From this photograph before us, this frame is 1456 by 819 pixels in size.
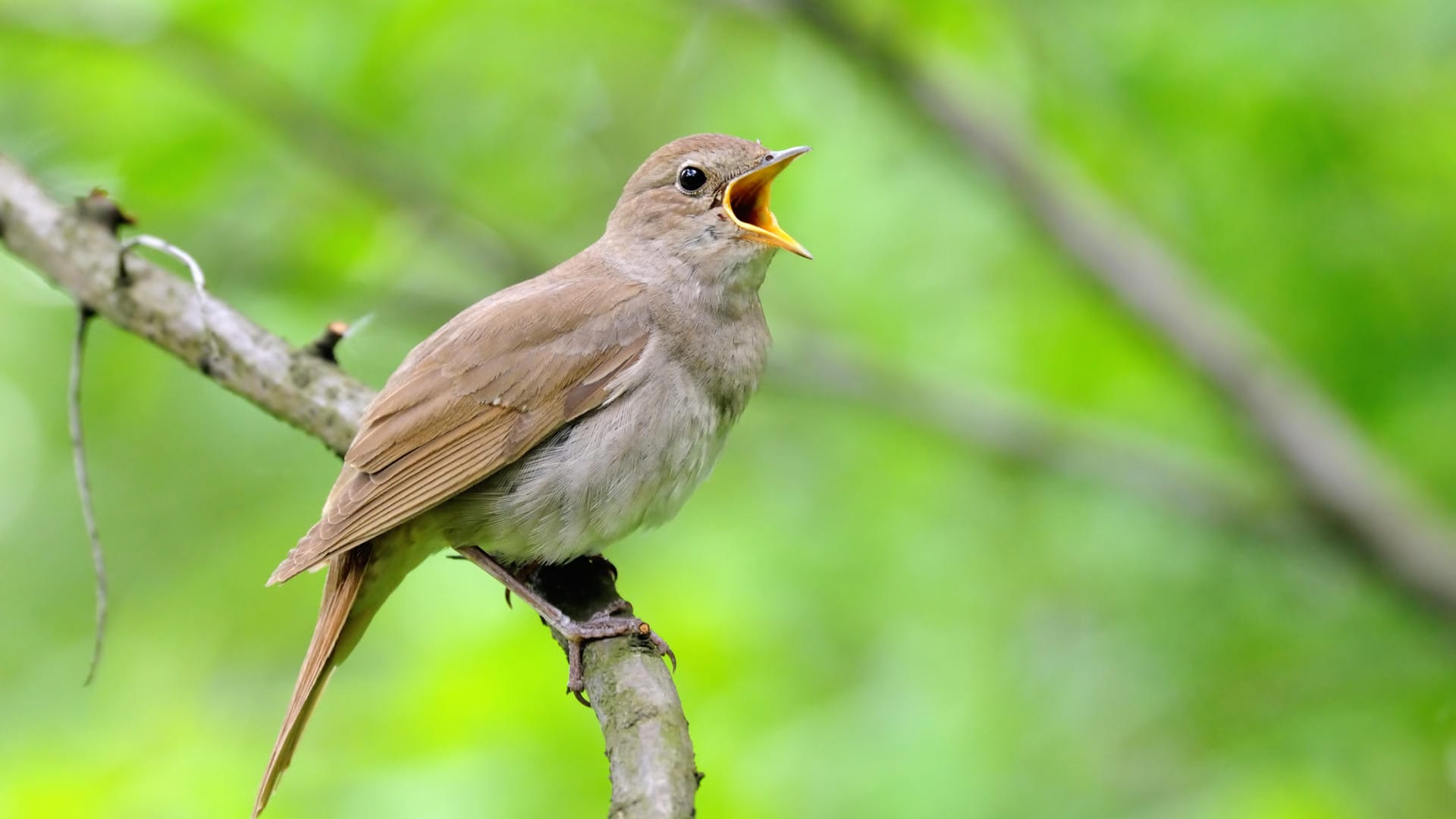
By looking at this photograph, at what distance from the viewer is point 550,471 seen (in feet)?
14.5

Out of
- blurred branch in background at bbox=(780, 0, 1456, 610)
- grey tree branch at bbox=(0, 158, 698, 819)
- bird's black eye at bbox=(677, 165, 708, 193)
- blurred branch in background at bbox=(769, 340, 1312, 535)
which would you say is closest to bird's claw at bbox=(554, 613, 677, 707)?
grey tree branch at bbox=(0, 158, 698, 819)

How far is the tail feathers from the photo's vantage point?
13.1 feet

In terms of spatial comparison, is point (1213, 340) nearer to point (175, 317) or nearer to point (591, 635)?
point (591, 635)

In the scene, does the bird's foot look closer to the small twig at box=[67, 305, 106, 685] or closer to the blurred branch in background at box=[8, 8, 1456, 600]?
the small twig at box=[67, 305, 106, 685]

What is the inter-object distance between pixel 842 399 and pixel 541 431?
113 inches

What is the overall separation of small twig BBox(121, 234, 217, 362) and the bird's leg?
108 centimetres

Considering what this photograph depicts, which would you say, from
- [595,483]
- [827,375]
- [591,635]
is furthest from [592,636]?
[827,375]

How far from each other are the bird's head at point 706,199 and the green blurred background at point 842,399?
1.17 metres

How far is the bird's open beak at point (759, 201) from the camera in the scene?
15.7ft

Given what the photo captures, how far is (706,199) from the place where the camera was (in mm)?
5117

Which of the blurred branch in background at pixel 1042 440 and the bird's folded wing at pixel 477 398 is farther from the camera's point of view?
the blurred branch in background at pixel 1042 440

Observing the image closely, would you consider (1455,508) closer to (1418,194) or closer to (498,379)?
(1418,194)

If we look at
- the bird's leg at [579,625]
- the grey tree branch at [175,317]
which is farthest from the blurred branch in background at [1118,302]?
the bird's leg at [579,625]

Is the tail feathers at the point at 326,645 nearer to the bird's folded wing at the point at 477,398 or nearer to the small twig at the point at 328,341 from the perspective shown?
the bird's folded wing at the point at 477,398
